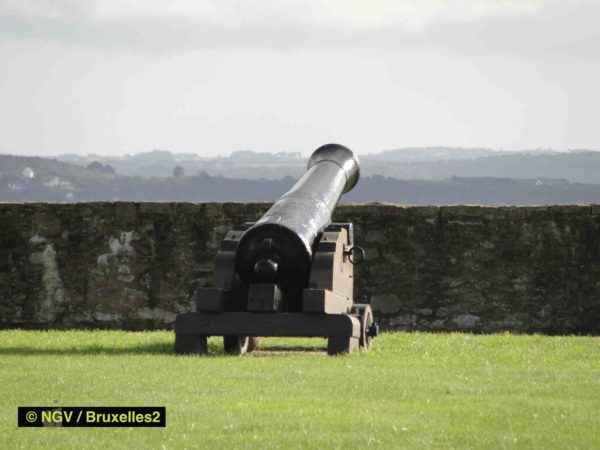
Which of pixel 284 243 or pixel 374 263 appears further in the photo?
pixel 374 263

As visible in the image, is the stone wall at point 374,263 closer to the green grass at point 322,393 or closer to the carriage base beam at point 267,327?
the green grass at point 322,393

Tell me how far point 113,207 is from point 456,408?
8.89 m

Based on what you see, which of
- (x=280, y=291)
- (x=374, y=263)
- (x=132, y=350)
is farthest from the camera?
(x=374, y=263)

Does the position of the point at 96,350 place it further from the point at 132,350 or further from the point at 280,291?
the point at 280,291

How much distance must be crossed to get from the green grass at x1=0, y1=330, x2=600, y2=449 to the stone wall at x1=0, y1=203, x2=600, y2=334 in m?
2.76

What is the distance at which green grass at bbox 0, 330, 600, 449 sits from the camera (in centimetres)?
744

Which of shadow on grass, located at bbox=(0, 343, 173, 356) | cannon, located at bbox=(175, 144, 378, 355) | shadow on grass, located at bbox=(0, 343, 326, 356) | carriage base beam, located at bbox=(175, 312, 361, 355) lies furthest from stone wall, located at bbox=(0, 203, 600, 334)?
carriage base beam, located at bbox=(175, 312, 361, 355)

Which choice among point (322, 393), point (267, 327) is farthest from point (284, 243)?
point (322, 393)

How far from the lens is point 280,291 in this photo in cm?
1200

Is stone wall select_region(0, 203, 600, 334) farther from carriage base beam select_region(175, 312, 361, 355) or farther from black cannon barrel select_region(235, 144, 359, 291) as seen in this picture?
carriage base beam select_region(175, 312, 361, 355)

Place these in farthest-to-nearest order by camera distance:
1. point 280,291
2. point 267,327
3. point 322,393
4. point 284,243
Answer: point 280,291
point 284,243
point 267,327
point 322,393

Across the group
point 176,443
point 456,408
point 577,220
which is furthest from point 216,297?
point 577,220

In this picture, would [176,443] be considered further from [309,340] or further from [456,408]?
[309,340]

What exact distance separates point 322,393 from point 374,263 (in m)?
7.19
